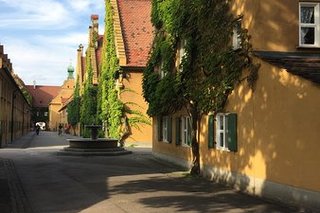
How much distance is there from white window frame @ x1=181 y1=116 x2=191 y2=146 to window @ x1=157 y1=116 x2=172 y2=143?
2.40 m

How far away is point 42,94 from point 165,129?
459ft

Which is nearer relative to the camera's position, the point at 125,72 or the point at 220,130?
the point at 220,130

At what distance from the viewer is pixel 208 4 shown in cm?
1883

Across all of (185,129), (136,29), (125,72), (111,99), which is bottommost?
(185,129)

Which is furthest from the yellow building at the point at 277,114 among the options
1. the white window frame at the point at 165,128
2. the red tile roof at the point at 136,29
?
the red tile roof at the point at 136,29

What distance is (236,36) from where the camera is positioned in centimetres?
1736

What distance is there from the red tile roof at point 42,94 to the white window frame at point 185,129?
135 metres

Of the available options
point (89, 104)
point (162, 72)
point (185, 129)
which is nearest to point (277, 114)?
point (185, 129)

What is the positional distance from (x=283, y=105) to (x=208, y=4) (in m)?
6.42

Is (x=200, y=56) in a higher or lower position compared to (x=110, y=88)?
lower

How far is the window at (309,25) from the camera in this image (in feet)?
52.7

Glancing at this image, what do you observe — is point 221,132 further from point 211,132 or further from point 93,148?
point 93,148

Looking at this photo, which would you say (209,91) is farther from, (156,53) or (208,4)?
(156,53)

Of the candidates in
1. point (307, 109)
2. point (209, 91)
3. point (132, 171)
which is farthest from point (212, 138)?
point (307, 109)
